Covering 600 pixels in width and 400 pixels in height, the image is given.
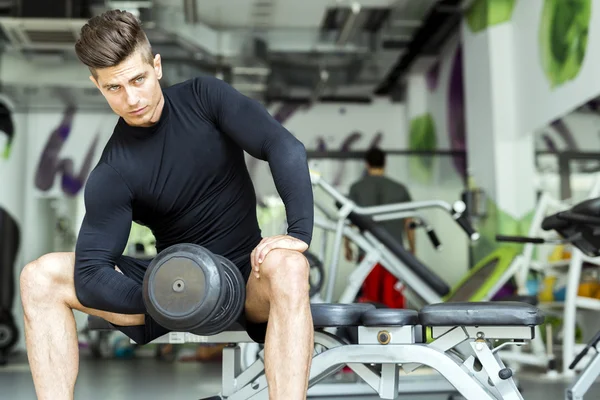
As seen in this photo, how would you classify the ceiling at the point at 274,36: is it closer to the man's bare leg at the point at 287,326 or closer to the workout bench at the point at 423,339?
the workout bench at the point at 423,339

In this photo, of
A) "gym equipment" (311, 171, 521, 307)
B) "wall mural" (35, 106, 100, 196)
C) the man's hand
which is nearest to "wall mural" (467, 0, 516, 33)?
"gym equipment" (311, 171, 521, 307)

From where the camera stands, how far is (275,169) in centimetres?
170

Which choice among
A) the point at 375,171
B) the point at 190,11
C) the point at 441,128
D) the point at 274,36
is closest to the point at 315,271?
the point at 375,171

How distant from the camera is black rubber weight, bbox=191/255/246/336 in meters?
1.58

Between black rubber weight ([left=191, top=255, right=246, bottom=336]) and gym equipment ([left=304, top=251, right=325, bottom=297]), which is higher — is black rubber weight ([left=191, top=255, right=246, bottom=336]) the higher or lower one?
the higher one

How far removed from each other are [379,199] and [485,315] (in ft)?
9.94

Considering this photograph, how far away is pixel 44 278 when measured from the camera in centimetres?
177

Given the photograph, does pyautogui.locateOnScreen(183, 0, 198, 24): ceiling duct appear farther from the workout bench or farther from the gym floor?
the workout bench

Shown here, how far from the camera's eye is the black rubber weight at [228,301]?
5.20 ft

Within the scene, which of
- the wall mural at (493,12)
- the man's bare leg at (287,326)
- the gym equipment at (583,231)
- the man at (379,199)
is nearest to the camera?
the man's bare leg at (287,326)

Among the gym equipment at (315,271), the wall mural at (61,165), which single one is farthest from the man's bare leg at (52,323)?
the wall mural at (61,165)

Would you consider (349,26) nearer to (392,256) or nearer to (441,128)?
(441,128)

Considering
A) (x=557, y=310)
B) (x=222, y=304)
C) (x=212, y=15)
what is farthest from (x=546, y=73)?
(x=222, y=304)

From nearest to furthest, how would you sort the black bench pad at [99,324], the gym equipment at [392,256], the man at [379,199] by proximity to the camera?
the black bench pad at [99,324], the gym equipment at [392,256], the man at [379,199]
